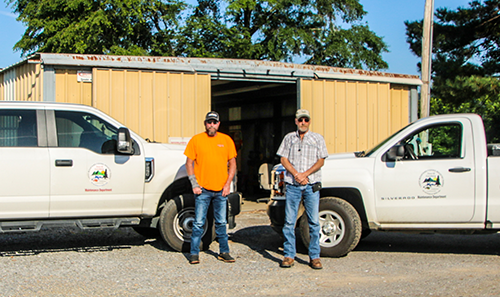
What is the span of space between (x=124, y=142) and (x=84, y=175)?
0.68 m

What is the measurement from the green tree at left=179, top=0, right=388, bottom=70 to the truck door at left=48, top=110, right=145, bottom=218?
19.0 meters

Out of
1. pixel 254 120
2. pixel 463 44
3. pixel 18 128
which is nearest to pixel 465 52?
pixel 463 44

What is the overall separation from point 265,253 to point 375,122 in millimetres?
6255

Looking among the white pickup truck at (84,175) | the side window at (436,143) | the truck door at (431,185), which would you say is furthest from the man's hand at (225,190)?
the side window at (436,143)

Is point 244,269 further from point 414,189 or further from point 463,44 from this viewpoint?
point 463,44

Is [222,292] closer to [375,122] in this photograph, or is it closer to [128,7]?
[375,122]

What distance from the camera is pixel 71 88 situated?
952 cm

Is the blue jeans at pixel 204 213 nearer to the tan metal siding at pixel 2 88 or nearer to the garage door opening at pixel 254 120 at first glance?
the tan metal siding at pixel 2 88

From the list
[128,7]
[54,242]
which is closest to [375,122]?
[54,242]

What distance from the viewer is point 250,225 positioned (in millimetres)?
9555

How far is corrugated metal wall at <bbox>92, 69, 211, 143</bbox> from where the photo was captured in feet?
31.9

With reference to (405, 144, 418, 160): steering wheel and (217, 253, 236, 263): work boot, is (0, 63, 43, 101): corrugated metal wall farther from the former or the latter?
(405, 144, 418, 160): steering wheel

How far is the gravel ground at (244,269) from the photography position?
17.4 ft

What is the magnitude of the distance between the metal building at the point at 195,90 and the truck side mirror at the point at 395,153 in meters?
4.68
